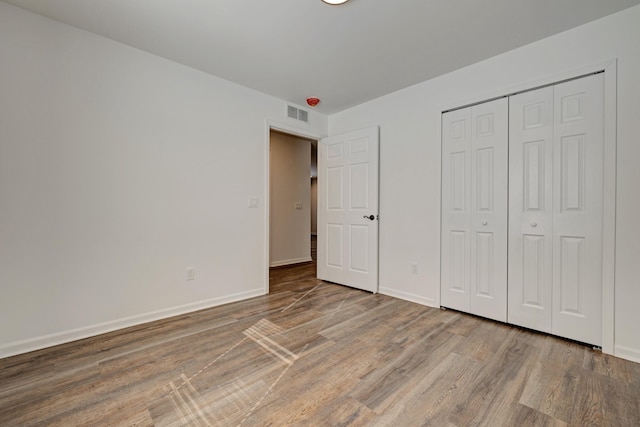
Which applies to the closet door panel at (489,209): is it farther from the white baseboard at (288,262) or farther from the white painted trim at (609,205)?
the white baseboard at (288,262)

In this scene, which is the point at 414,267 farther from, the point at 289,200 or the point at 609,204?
the point at 289,200

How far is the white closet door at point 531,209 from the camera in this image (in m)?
2.28

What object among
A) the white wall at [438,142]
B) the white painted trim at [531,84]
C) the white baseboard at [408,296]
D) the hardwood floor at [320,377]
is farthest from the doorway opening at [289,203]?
the white painted trim at [531,84]

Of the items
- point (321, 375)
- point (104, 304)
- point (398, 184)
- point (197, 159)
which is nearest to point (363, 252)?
point (398, 184)

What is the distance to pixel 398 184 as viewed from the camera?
3.30 metres

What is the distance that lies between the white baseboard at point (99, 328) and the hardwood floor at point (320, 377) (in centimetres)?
8

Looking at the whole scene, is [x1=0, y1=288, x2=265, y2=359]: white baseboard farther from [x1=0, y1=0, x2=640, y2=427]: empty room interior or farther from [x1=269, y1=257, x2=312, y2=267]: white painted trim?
[x1=269, y1=257, x2=312, y2=267]: white painted trim

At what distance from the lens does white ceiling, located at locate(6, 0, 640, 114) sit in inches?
76.5

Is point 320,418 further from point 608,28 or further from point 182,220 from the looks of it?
point 608,28

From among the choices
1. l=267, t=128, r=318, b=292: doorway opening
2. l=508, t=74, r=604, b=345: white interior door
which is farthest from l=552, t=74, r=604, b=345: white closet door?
l=267, t=128, r=318, b=292: doorway opening

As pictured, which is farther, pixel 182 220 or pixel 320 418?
pixel 182 220

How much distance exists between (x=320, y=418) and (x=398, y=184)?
2.54 metres

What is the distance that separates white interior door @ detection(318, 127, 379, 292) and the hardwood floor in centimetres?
109

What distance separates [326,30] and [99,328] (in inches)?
121
